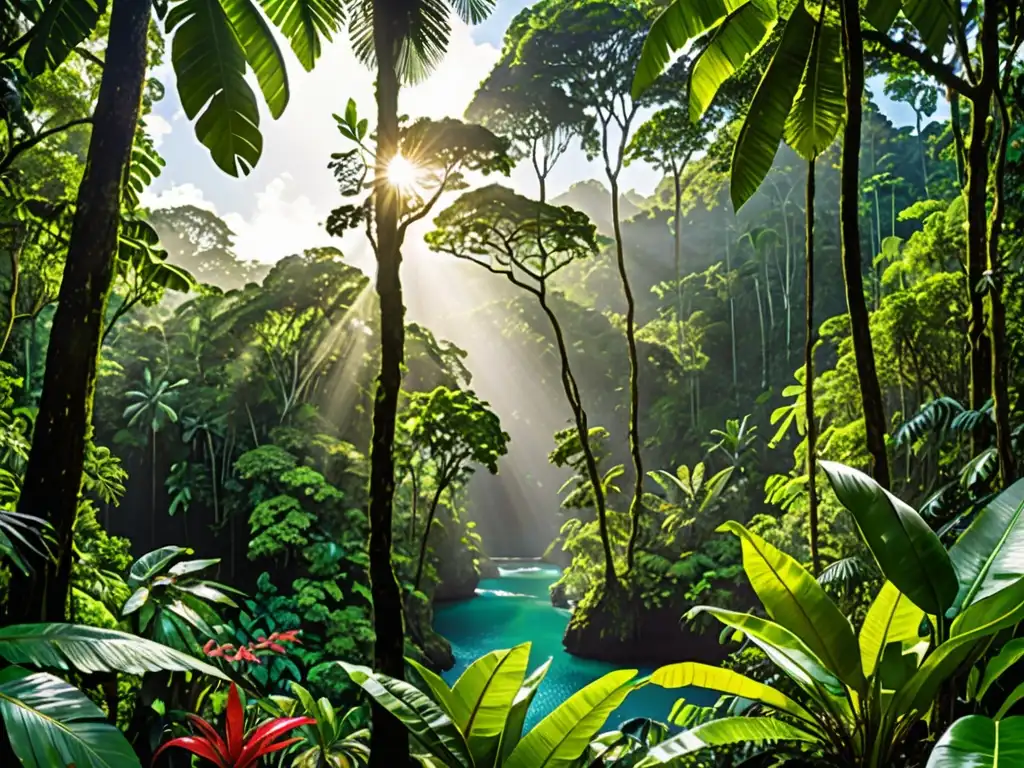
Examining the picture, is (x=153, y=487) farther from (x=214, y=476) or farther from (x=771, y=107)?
(x=771, y=107)

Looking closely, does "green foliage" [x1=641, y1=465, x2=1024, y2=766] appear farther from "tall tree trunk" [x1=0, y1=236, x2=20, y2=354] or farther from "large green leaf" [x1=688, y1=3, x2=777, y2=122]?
"tall tree trunk" [x1=0, y1=236, x2=20, y2=354]

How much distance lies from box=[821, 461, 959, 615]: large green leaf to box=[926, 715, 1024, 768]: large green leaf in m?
0.42

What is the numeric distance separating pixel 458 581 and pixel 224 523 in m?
6.95

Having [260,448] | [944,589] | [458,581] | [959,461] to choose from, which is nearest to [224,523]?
[260,448]

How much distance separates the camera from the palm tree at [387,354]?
3.33 metres

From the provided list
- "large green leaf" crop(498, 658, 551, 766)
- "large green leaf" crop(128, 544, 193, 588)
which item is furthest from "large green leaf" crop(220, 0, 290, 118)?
"large green leaf" crop(498, 658, 551, 766)

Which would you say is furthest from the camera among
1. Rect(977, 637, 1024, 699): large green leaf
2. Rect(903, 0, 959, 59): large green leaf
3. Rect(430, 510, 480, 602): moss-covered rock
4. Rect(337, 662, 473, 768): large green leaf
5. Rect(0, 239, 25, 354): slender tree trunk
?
Rect(430, 510, 480, 602): moss-covered rock

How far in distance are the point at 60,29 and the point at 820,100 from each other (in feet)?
13.9

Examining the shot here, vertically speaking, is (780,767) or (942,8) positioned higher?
(942,8)

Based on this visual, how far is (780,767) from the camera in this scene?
1.90 meters

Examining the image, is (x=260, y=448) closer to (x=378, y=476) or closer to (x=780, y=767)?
(x=378, y=476)

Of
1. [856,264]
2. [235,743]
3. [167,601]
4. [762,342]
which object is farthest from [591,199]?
[235,743]

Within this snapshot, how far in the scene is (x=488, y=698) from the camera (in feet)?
7.04

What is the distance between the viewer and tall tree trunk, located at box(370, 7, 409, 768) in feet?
10.5
